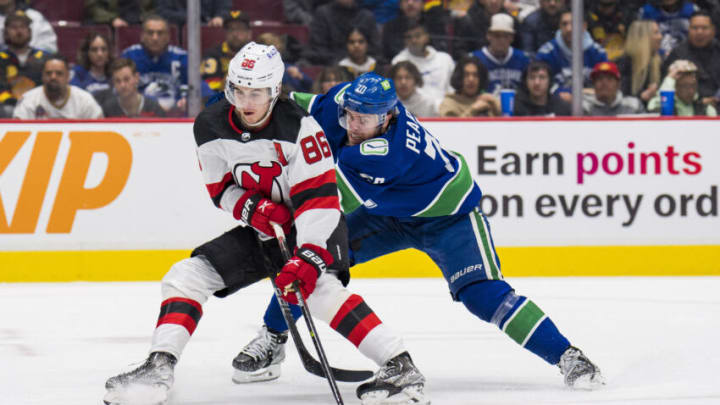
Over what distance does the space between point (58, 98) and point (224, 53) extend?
0.85 meters

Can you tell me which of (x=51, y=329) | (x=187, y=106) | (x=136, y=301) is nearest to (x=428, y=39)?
(x=187, y=106)

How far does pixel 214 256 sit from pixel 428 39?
2.88 meters

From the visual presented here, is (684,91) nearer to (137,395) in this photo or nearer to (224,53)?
(224,53)

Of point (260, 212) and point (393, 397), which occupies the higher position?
point (260, 212)

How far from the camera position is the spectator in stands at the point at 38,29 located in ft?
18.4

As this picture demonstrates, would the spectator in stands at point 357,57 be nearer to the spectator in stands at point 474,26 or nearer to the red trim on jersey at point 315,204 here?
the spectator in stands at point 474,26

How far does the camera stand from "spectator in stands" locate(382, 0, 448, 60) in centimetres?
575

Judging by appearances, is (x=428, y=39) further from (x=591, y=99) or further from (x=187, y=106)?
(x=187, y=106)

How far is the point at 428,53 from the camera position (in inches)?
226

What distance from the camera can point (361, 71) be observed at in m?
5.70

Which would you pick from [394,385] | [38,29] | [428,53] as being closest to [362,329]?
[394,385]

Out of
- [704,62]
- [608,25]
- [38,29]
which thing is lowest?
[704,62]

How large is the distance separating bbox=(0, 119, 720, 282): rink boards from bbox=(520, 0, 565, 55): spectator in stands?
0.41 meters

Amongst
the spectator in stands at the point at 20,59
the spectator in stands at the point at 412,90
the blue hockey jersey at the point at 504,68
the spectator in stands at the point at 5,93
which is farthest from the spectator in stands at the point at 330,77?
the spectator in stands at the point at 5,93
